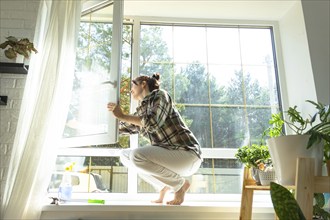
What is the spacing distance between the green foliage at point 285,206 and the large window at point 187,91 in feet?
4.34

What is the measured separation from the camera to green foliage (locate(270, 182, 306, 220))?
64 centimetres

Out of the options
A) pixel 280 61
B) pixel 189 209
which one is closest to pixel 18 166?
pixel 189 209

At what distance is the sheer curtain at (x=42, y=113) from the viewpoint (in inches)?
62.0

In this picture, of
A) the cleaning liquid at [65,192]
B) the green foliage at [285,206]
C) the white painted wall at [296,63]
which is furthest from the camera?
the white painted wall at [296,63]

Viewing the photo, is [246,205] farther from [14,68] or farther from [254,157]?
[14,68]

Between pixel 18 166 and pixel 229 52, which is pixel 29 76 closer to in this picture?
pixel 18 166

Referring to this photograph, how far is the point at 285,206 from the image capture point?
2.11ft

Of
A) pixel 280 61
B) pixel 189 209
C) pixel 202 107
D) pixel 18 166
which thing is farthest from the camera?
pixel 280 61

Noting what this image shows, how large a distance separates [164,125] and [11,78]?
1055 mm

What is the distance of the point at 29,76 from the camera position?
1795mm

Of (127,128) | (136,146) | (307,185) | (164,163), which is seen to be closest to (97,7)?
(127,128)

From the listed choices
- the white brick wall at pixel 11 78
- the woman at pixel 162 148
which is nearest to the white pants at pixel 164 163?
the woman at pixel 162 148

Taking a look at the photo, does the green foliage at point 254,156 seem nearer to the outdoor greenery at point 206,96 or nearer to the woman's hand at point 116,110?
the outdoor greenery at point 206,96

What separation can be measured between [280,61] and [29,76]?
1.95m
